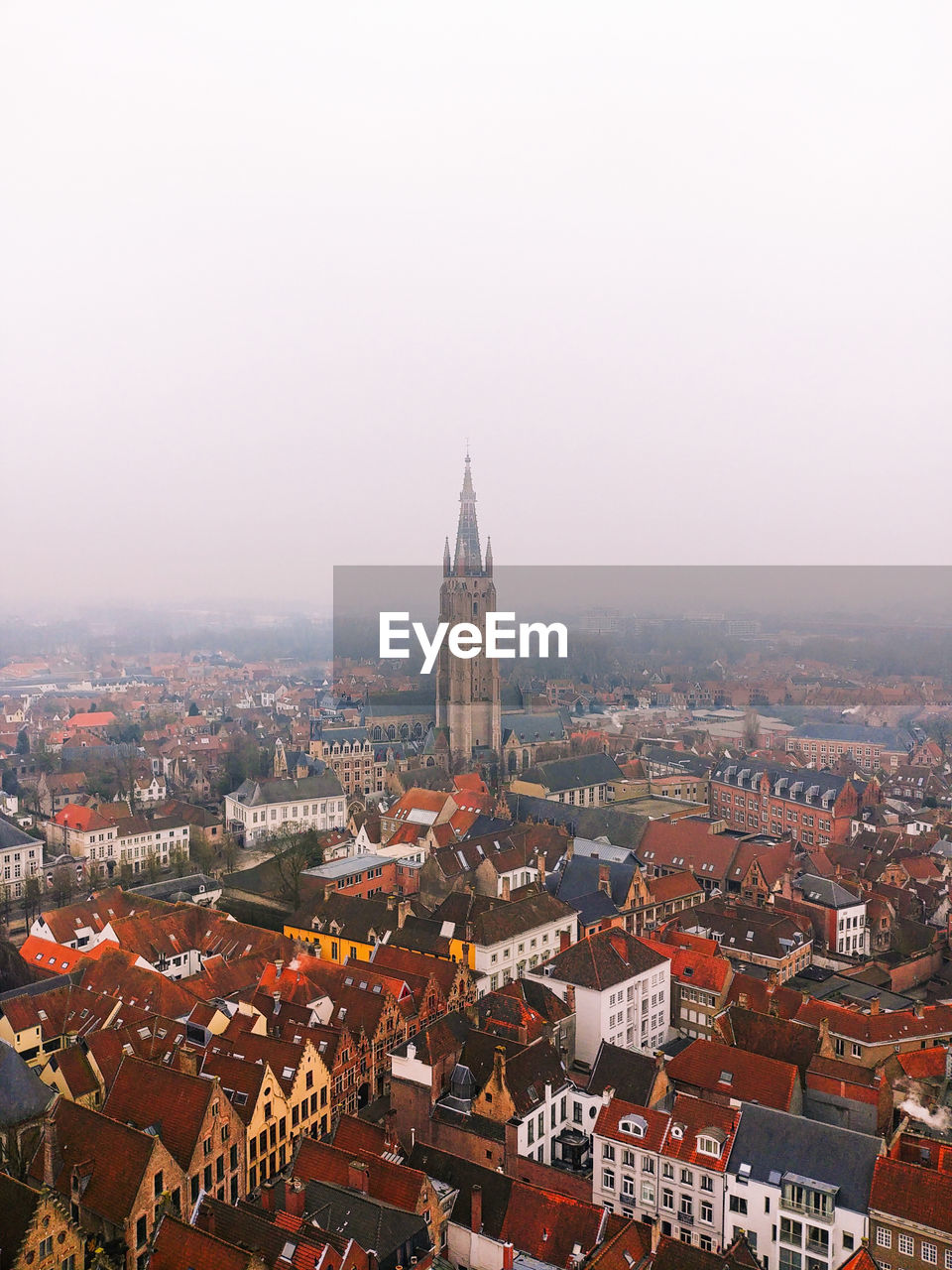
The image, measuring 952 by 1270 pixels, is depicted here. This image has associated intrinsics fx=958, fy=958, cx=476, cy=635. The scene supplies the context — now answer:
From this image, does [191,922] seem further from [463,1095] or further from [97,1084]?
[463,1095]

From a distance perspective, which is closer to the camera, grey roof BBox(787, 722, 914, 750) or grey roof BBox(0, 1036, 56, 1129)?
grey roof BBox(0, 1036, 56, 1129)

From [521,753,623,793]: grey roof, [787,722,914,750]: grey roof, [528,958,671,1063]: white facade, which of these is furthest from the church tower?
[528,958,671,1063]: white facade

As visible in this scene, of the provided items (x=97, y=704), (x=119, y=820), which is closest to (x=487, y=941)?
(x=119, y=820)

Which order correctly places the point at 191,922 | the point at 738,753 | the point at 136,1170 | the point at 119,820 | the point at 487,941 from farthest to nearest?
the point at 738,753, the point at 119,820, the point at 191,922, the point at 487,941, the point at 136,1170

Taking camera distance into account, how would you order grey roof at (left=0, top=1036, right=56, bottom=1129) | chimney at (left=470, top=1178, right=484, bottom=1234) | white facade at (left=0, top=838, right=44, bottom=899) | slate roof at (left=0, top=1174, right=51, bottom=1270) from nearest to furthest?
slate roof at (left=0, top=1174, right=51, bottom=1270) < chimney at (left=470, top=1178, right=484, bottom=1234) < grey roof at (left=0, top=1036, right=56, bottom=1129) < white facade at (left=0, top=838, right=44, bottom=899)

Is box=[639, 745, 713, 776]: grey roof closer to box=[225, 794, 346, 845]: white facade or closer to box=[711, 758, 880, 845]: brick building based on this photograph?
box=[711, 758, 880, 845]: brick building

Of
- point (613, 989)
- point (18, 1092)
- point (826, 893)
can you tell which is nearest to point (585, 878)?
point (826, 893)
